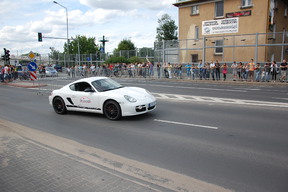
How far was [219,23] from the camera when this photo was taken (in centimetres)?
2723

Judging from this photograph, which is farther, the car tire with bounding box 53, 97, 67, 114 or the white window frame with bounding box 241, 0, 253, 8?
the white window frame with bounding box 241, 0, 253, 8

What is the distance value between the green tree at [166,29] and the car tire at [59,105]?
7119 centimetres

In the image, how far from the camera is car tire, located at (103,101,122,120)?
312 inches

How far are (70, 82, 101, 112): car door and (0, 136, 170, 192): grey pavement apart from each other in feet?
10.0

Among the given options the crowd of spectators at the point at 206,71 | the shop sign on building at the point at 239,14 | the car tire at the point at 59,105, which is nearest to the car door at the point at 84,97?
the car tire at the point at 59,105

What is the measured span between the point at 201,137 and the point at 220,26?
2385 cm

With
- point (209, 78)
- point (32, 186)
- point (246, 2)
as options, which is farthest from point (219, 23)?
point (32, 186)

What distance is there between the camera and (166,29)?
77812 mm

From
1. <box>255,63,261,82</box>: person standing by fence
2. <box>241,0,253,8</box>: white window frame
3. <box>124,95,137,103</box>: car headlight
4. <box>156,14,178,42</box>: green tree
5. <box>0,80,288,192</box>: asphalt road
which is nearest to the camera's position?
<box>0,80,288,192</box>: asphalt road

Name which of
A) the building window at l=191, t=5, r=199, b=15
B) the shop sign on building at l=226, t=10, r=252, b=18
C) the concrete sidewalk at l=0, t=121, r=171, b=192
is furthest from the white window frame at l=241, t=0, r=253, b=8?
the concrete sidewalk at l=0, t=121, r=171, b=192

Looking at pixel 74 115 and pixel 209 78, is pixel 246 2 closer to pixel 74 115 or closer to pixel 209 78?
pixel 209 78

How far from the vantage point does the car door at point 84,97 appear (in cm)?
840

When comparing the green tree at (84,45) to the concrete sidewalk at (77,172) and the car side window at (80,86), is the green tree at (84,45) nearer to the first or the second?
the car side window at (80,86)

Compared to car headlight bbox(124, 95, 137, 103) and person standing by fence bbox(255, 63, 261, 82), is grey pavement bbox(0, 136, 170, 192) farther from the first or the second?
person standing by fence bbox(255, 63, 261, 82)
